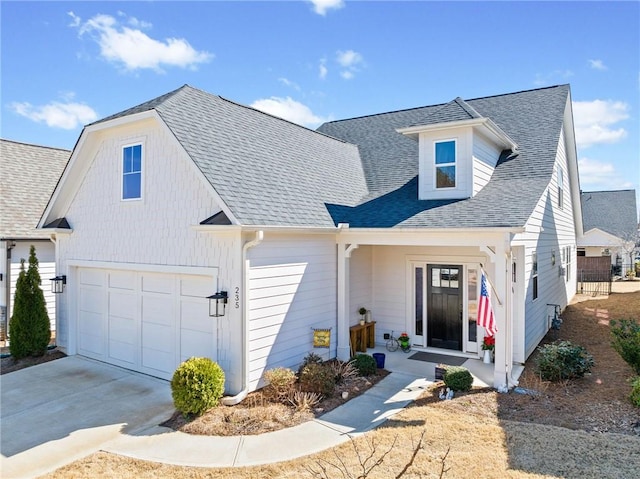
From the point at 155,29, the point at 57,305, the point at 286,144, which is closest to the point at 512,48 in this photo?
the point at 286,144

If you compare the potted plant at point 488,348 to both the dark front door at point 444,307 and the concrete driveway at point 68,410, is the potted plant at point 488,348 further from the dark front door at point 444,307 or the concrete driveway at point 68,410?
the concrete driveway at point 68,410

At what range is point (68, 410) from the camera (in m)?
7.73

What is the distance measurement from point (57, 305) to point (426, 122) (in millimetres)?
11530

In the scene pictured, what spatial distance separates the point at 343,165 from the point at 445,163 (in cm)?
359

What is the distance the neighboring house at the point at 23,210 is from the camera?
543 inches

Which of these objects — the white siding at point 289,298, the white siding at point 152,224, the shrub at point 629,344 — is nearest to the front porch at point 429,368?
the white siding at point 289,298

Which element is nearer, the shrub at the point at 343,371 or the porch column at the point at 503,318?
the porch column at the point at 503,318

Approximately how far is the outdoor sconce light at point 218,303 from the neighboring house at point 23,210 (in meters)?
6.90

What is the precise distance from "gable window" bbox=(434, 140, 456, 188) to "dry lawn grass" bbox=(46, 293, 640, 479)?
17.2 ft

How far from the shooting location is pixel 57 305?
1196 centimetres

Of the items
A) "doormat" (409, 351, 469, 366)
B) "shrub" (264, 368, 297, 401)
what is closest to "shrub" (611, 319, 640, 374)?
"doormat" (409, 351, 469, 366)

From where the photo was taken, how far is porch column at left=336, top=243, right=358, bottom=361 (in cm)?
1041

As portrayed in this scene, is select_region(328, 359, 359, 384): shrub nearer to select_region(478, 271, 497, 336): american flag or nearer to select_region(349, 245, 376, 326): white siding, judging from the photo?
select_region(349, 245, 376, 326): white siding

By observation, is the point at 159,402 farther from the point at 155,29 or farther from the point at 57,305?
the point at 155,29
